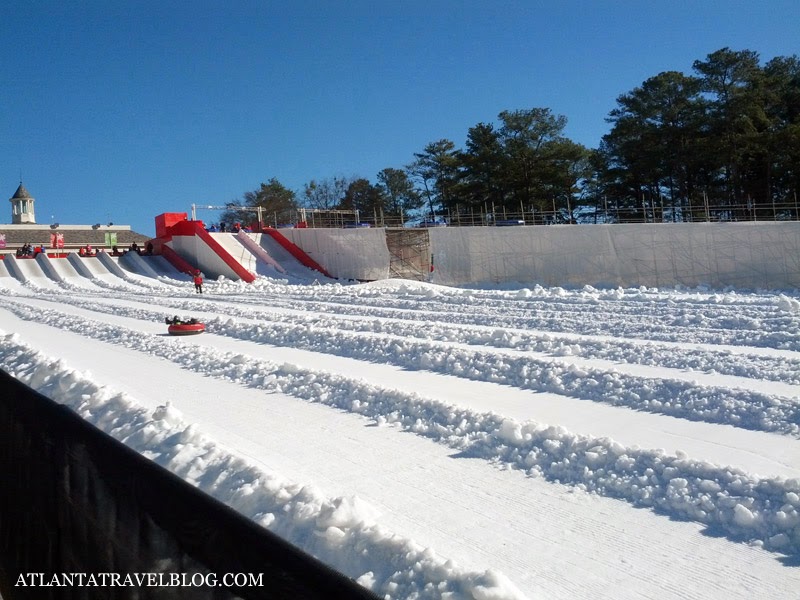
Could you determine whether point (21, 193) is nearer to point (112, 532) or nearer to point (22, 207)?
point (22, 207)

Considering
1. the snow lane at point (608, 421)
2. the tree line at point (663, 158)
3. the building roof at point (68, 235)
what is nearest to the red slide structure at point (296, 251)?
the tree line at point (663, 158)

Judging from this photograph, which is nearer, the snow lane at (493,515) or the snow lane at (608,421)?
the snow lane at (493,515)

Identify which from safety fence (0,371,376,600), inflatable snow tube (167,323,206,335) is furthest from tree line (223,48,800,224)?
safety fence (0,371,376,600)

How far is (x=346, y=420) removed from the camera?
23.1 feet

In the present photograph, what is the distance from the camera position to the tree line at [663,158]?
108 ft

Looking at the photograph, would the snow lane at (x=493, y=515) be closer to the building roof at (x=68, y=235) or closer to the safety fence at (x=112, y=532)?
the safety fence at (x=112, y=532)

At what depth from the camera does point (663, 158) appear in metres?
35.9

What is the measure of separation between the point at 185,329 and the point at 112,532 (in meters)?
11.7

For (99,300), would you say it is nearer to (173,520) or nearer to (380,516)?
(380,516)

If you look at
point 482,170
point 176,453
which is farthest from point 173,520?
point 482,170

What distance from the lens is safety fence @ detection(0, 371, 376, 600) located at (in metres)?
2.08

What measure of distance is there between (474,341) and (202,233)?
81.2 feet

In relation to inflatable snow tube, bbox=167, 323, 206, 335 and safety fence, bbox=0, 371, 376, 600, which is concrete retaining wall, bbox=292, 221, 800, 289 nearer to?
inflatable snow tube, bbox=167, 323, 206, 335

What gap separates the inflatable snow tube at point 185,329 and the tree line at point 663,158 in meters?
18.5
